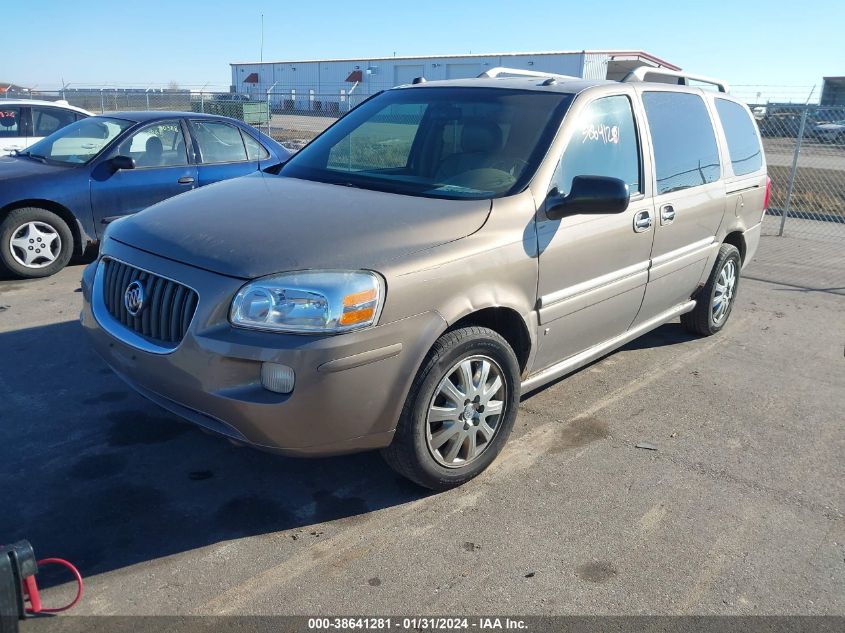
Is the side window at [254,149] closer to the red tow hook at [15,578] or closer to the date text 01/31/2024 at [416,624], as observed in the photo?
the red tow hook at [15,578]

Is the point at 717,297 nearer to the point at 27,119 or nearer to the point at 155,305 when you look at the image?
the point at 155,305

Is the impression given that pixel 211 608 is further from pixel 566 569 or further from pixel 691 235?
pixel 691 235

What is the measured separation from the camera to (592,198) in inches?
142


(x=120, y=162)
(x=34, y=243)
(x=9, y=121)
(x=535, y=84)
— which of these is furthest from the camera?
(x=9, y=121)

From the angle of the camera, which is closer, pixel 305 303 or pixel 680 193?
pixel 305 303

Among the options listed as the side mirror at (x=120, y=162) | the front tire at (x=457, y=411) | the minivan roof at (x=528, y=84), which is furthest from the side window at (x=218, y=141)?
the front tire at (x=457, y=411)

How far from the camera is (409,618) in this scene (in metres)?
2.70

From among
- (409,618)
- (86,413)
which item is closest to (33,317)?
(86,413)

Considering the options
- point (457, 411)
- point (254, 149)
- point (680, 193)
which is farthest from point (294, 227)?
point (254, 149)

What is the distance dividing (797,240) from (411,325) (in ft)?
32.1

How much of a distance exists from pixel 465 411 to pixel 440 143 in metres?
1.65

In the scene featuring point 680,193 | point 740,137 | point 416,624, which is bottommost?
point 416,624

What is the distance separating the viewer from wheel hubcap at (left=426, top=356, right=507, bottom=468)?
11.0 feet

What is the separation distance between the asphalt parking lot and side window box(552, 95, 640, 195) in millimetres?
1452
